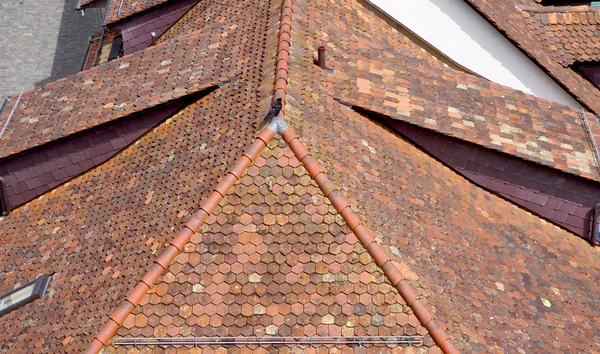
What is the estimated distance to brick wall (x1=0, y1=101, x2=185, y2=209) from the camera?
19.9 meters

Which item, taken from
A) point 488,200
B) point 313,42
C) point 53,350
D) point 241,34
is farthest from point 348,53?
point 53,350

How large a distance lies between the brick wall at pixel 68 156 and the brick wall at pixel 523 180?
5653 mm

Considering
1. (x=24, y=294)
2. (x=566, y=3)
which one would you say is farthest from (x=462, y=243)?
(x=566, y=3)

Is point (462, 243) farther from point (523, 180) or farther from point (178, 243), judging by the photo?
point (178, 243)

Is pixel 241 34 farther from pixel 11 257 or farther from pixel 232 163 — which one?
pixel 11 257

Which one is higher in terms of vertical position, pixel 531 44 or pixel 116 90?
pixel 116 90

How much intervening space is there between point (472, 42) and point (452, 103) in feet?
13.2

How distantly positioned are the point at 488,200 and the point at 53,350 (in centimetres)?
960

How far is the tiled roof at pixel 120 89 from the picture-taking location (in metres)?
19.7

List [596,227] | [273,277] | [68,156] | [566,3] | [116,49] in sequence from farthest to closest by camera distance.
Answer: [566,3] < [116,49] < [68,156] < [596,227] < [273,277]

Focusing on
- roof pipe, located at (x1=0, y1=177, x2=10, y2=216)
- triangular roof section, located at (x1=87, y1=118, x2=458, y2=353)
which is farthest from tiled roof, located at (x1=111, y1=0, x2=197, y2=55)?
triangular roof section, located at (x1=87, y1=118, x2=458, y2=353)

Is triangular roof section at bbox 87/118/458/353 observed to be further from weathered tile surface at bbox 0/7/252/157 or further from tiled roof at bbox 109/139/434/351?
weathered tile surface at bbox 0/7/252/157

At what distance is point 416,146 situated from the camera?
759 inches

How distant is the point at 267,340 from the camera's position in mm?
14094
